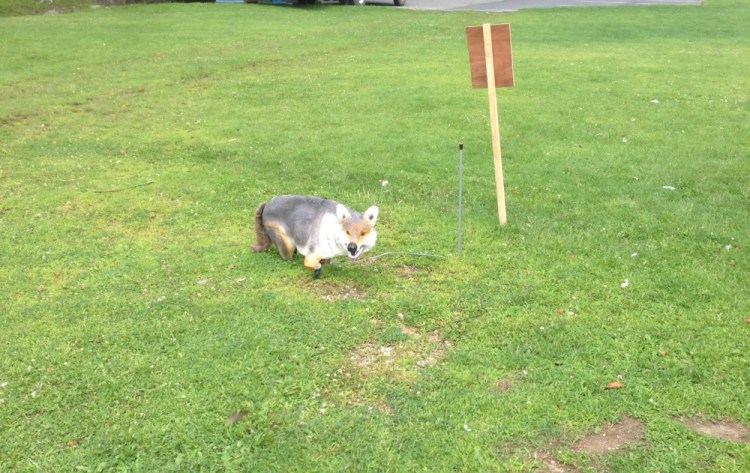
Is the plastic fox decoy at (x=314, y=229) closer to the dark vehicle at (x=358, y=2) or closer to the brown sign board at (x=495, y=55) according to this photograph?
the brown sign board at (x=495, y=55)

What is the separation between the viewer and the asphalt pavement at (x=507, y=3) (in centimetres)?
2783

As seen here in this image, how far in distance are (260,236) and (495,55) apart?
9.69 ft

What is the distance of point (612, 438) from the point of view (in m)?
4.00

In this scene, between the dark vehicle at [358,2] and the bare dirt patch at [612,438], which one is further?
the dark vehicle at [358,2]

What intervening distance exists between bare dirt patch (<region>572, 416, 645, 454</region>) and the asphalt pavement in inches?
989

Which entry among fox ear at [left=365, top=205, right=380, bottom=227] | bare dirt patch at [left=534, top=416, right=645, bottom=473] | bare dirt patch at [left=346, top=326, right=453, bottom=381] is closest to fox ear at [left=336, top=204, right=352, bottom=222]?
fox ear at [left=365, top=205, right=380, bottom=227]

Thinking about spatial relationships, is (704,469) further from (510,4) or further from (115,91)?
(510,4)

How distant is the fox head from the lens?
523cm

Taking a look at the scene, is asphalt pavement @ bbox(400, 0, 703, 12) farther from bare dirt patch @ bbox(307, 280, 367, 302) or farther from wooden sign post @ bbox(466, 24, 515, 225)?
bare dirt patch @ bbox(307, 280, 367, 302)

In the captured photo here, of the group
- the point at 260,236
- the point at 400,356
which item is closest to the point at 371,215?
the point at 400,356

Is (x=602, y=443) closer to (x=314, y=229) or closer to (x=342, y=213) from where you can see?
(x=342, y=213)

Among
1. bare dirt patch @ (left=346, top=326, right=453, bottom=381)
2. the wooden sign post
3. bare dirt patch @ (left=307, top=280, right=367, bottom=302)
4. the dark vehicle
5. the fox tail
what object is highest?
the dark vehicle

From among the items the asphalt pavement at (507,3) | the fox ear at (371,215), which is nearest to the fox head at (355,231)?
the fox ear at (371,215)

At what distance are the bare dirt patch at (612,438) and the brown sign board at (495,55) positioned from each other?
3.45m
